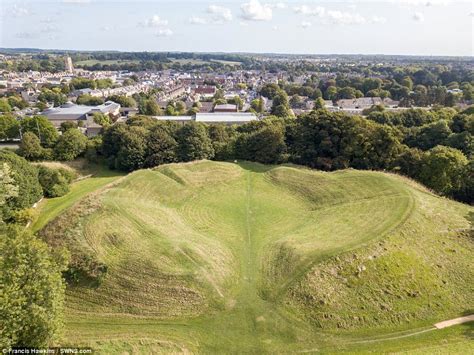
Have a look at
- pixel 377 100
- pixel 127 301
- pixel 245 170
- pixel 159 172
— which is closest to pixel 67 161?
pixel 159 172

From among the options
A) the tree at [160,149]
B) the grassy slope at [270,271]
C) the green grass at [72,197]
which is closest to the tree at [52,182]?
the green grass at [72,197]

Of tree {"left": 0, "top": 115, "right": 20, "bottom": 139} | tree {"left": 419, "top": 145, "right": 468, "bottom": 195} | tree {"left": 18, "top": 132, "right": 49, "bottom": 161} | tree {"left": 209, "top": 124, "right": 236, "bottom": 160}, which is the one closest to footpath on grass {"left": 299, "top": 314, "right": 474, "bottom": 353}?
tree {"left": 419, "top": 145, "right": 468, "bottom": 195}

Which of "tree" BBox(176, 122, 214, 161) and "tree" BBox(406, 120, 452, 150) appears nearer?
"tree" BBox(406, 120, 452, 150)

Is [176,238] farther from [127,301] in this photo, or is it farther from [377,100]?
[377,100]

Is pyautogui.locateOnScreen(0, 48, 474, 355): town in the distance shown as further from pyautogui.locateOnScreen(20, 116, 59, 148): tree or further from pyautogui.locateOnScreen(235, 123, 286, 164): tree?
pyautogui.locateOnScreen(20, 116, 59, 148): tree

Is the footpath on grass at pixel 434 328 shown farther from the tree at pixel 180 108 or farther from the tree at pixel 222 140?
the tree at pixel 180 108
